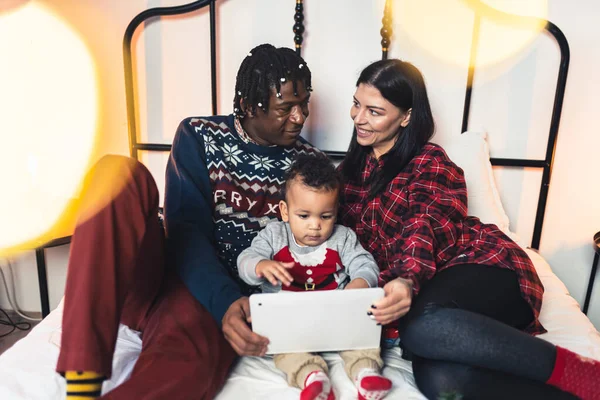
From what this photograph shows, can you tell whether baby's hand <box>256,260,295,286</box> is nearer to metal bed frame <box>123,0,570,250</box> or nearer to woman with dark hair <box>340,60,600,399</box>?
woman with dark hair <box>340,60,600,399</box>

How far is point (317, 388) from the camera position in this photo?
2.92ft

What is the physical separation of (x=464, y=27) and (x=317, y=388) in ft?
4.54

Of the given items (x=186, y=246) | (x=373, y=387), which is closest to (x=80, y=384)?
(x=186, y=246)

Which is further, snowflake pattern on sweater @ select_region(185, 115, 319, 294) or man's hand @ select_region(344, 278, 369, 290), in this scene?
snowflake pattern on sweater @ select_region(185, 115, 319, 294)

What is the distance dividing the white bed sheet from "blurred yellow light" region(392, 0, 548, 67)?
97cm

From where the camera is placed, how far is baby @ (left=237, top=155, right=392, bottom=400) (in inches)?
40.0

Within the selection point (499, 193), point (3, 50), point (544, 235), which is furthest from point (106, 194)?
point (544, 235)

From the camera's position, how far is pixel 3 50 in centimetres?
174

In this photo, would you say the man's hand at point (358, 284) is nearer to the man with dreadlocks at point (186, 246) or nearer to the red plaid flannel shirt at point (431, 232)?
the red plaid flannel shirt at point (431, 232)

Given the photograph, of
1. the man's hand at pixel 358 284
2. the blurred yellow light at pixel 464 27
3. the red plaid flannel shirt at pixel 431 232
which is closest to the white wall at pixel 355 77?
the blurred yellow light at pixel 464 27

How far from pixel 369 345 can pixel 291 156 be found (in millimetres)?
636

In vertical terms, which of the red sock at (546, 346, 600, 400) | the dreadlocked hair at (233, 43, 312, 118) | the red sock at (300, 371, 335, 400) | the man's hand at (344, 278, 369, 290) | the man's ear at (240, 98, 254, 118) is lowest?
the red sock at (300, 371, 335, 400)

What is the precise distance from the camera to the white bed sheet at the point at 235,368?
3.05 feet

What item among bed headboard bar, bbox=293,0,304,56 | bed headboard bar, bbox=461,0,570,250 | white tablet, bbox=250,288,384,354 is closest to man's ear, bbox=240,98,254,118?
bed headboard bar, bbox=293,0,304,56
